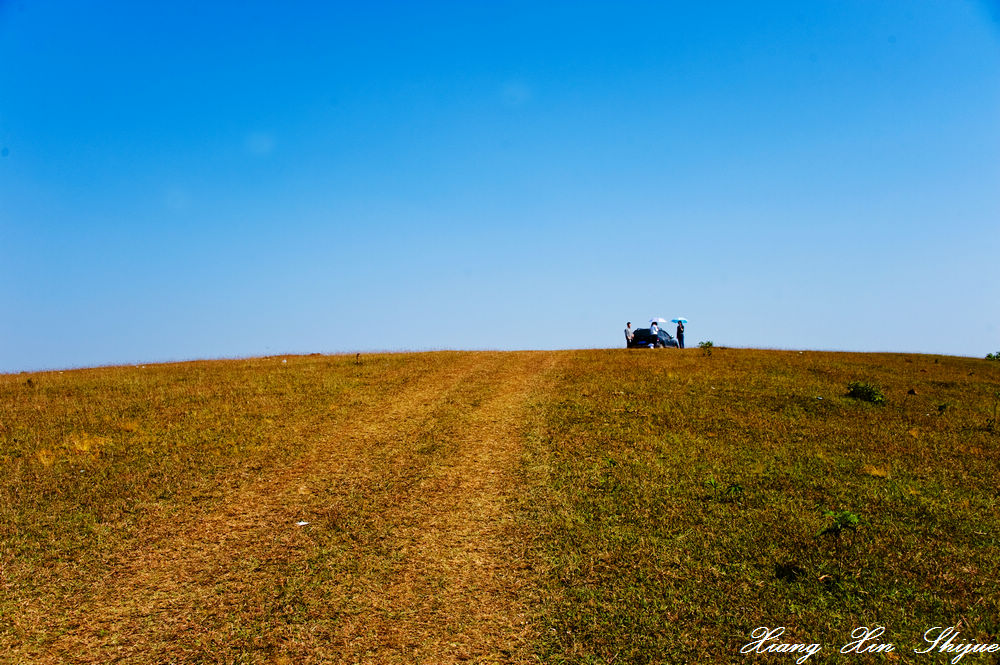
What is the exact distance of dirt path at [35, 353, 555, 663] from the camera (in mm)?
7262

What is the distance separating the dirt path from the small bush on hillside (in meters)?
12.7

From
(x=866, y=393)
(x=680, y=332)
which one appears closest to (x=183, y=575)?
(x=866, y=393)

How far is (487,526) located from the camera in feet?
33.0

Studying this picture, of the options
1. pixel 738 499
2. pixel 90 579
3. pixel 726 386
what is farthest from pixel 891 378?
pixel 90 579

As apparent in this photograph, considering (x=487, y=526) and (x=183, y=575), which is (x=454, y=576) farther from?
(x=183, y=575)

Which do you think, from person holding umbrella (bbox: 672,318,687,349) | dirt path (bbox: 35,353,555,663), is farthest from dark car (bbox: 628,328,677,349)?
dirt path (bbox: 35,353,555,663)

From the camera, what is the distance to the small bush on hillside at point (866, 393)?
18703 mm

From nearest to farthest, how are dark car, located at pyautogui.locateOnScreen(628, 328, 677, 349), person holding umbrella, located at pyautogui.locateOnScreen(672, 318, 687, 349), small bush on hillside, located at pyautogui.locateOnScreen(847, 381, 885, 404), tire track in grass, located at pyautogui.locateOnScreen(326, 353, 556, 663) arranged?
tire track in grass, located at pyautogui.locateOnScreen(326, 353, 556, 663)
small bush on hillside, located at pyautogui.locateOnScreen(847, 381, 885, 404)
dark car, located at pyautogui.locateOnScreen(628, 328, 677, 349)
person holding umbrella, located at pyautogui.locateOnScreen(672, 318, 687, 349)

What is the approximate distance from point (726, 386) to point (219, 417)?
16839 millimetres

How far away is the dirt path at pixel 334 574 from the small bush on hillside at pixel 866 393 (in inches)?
499

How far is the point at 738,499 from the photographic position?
11.0m

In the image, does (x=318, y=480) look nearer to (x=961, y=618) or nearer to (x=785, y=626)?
(x=785, y=626)

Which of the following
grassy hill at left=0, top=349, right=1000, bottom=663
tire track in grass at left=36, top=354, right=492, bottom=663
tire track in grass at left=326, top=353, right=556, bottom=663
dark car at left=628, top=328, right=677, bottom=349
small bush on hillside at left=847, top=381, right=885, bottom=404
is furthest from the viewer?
dark car at left=628, top=328, right=677, bottom=349

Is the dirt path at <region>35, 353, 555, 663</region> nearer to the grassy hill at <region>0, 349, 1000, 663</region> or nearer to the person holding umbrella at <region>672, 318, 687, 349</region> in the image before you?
the grassy hill at <region>0, 349, 1000, 663</region>
